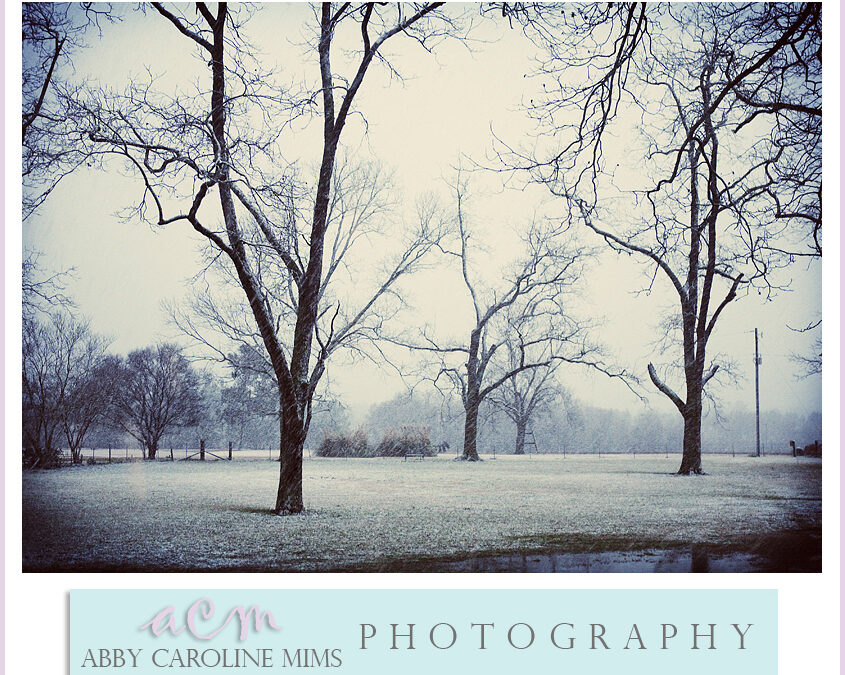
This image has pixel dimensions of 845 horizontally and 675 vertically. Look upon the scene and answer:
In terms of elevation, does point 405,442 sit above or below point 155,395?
below

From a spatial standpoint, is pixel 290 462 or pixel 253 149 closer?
pixel 290 462

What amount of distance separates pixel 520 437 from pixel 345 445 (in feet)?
2.92

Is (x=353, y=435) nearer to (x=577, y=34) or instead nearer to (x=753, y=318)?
(x=753, y=318)

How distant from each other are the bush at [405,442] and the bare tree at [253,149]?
41 centimetres

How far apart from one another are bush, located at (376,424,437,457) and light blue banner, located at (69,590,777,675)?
2.20 feet

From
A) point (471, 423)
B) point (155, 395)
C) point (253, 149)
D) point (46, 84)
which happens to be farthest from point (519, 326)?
point (46, 84)

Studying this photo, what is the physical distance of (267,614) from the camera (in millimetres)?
3322

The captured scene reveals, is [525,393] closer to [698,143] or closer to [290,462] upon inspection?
[290,462]

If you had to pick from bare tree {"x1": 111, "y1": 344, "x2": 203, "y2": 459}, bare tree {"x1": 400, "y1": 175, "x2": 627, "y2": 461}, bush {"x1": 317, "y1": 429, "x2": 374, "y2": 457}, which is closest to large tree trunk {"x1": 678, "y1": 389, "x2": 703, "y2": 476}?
bare tree {"x1": 400, "y1": 175, "x2": 627, "y2": 461}

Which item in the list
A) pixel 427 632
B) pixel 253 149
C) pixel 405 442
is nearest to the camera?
pixel 427 632

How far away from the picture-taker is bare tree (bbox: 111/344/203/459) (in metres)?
3.58

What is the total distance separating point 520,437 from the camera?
11.8 feet

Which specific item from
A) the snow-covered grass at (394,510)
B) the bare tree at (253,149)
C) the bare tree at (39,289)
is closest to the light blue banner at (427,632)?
the snow-covered grass at (394,510)

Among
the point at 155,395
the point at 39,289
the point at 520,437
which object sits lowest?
the point at 520,437
